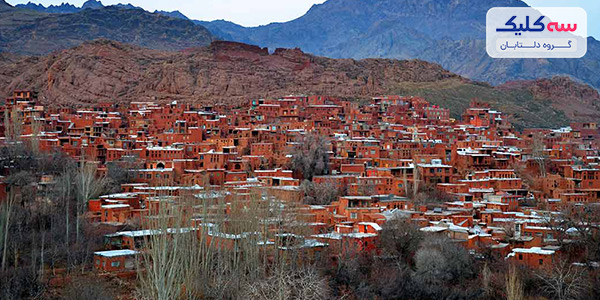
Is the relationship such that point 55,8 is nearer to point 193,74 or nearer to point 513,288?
point 193,74

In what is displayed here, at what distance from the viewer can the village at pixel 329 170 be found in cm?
2914

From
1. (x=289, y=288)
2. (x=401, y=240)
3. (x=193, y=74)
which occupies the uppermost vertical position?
(x=193, y=74)

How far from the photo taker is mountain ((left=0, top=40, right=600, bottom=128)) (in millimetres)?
63406

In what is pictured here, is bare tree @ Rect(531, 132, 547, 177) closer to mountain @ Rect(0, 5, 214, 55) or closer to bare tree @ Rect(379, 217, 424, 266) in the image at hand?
bare tree @ Rect(379, 217, 424, 266)

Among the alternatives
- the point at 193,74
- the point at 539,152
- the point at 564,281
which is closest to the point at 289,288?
the point at 564,281

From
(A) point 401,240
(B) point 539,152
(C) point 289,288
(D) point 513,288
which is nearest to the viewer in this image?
(D) point 513,288

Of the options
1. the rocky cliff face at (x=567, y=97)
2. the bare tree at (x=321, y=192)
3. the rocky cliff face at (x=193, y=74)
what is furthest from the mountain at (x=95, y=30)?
the bare tree at (x=321, y=192)

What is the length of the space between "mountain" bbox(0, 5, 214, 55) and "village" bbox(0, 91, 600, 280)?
4859 centimetres

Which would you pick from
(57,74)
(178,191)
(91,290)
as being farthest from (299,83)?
(91,290)

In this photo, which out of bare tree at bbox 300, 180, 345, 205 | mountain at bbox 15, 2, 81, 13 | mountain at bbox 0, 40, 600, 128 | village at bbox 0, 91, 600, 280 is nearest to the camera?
village at bbox 0, 91, 600, 280

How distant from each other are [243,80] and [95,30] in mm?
46846

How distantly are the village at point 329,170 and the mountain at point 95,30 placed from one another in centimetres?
4859

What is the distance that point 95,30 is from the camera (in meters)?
107

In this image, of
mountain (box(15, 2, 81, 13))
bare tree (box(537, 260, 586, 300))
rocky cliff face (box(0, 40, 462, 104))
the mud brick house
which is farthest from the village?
mountain (box(15, 2, 81, 13))
